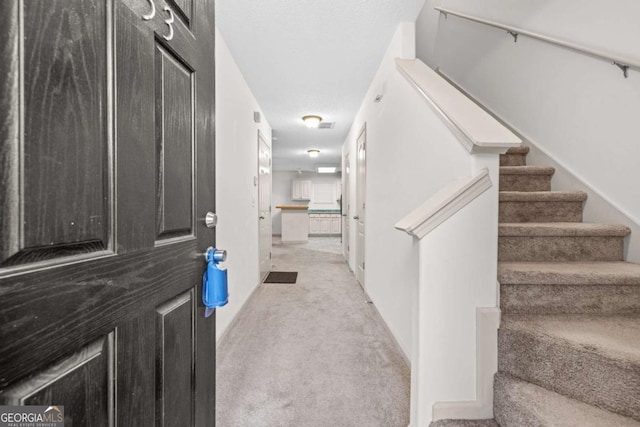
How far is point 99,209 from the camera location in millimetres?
515

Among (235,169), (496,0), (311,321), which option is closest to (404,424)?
(311,321)

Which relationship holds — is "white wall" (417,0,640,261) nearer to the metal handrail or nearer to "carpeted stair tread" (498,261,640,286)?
the metal handrail

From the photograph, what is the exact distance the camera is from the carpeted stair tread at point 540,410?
95 centimetres

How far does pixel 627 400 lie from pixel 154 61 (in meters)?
1.86

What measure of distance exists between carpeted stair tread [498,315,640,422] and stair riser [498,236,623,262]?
0.37 metres

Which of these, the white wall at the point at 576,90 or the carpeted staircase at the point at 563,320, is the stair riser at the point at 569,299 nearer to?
the carpeted staircase at the point at 563,320

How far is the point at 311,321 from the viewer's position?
105 inches

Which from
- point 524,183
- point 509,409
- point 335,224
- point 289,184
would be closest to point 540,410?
point 509,409

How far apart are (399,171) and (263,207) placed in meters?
2.47

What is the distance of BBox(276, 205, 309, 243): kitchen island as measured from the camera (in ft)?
27.1

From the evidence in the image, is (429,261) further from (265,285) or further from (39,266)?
(265,285)

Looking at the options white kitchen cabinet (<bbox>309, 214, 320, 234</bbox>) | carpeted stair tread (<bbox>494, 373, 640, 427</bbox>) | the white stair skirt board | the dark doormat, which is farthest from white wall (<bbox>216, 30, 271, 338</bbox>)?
white kitchen cabinet (<bbox>309, 214, 320, 234</bbox>)

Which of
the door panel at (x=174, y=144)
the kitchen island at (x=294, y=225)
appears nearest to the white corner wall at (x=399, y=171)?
the door panel at (x=174, y=144)

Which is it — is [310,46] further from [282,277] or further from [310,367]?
[282,277]
